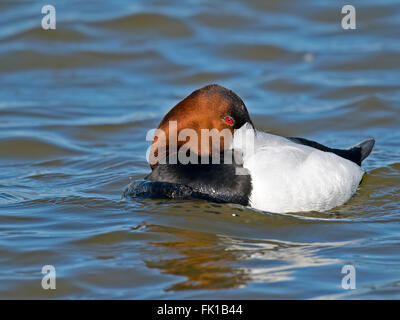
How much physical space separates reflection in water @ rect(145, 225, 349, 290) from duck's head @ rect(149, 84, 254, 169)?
0.88 metres

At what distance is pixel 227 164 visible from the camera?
6680 millimetres

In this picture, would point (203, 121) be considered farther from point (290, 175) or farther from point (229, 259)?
Answer: point (229, 259)

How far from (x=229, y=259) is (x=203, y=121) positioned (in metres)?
1.58

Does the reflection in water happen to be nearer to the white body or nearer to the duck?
the duck

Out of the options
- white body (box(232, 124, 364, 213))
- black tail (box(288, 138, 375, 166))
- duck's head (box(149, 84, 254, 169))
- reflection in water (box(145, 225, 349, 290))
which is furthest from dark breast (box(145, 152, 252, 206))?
black tail (box(288, 138, 375, 166))

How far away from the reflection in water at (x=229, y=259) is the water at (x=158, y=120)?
17 mm

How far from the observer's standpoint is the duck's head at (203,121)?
22.3 ft

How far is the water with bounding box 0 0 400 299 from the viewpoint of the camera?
561 centimetres

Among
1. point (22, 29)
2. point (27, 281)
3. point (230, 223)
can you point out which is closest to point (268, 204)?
point (230, 223)

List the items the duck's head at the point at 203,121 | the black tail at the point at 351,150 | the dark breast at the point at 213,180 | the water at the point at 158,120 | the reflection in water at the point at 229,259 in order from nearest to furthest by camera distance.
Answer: the reflection in water at the point at 229,259
the water at the point at 158,120
the dark breast at the point at 213,180
the duck's head at the point at 203,121
the black tail at the point at 351,150

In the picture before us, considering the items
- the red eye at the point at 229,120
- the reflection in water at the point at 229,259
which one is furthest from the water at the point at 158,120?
the red eye at the point at 229,120

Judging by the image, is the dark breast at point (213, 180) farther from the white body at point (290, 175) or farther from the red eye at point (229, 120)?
the red eye at point (229, 120)

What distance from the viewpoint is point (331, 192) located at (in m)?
7.06
